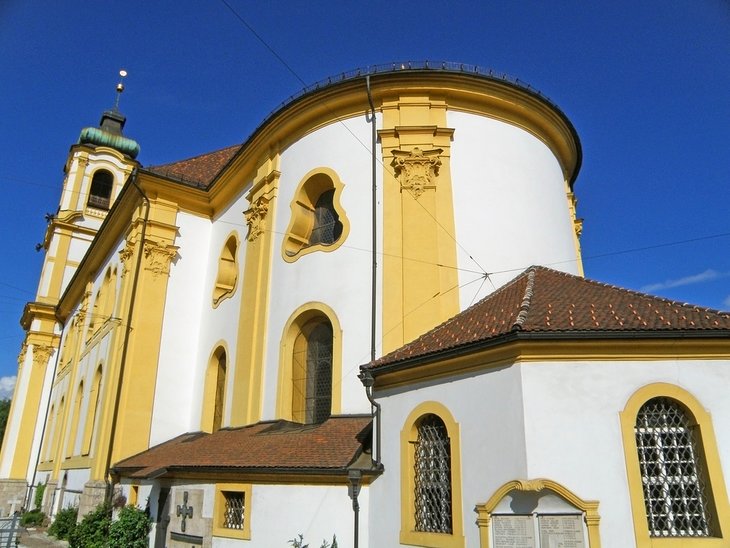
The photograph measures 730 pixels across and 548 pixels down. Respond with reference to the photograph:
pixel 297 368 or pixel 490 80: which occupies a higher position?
pixel 490 80

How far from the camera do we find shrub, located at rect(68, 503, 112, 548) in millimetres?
15375

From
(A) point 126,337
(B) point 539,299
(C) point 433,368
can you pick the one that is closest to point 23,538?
(A) point 126,337

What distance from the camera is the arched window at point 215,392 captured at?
17.4m

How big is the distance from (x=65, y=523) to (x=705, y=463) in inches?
724

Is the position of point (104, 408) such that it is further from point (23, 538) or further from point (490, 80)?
point (490, 80)

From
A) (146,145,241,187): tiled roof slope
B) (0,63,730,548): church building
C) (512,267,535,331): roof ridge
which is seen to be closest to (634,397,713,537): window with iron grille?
(0,63,730,548): church building

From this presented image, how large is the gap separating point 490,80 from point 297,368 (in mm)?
8451

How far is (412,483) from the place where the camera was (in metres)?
9.65

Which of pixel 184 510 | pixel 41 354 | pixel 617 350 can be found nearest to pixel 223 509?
pixel 184 510

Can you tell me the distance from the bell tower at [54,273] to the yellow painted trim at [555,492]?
108ft

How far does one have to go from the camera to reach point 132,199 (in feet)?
68.5

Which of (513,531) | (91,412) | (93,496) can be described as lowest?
Answer: (513,531)

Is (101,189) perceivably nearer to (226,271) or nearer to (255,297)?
(226,271)

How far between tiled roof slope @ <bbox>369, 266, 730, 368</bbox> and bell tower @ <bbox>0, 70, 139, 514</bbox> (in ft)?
99.7
